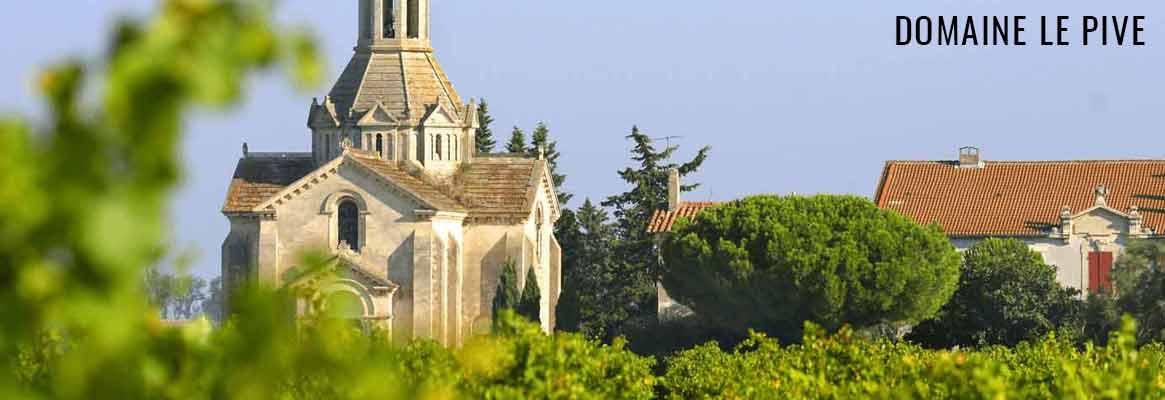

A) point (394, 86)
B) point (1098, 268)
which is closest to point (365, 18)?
point (394, 86)

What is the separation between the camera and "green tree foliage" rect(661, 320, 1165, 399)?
15.0 m

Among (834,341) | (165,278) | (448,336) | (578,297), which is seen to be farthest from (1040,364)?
(578,297)

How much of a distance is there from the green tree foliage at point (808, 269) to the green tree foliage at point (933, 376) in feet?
103

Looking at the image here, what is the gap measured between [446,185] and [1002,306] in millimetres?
18827

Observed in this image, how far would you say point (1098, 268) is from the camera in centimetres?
8488

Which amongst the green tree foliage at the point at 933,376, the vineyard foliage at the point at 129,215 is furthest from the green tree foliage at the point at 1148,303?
the vineyard foliage at the point at 129,215

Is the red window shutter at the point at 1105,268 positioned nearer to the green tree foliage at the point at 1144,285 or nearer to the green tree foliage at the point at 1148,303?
the green tree foliage at the point at 1144,285

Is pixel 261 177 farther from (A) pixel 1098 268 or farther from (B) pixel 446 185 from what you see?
(A) pixel 1098 268

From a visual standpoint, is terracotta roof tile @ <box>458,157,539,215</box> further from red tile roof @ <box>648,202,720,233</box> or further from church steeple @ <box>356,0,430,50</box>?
red tile roof @ <box>648,202,720,233</box>

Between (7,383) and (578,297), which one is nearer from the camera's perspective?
(7,383)

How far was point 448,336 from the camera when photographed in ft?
245

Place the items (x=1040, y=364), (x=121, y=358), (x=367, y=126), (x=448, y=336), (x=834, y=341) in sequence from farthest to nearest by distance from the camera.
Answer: (x=367, y=126), (x=448, y=336), (x=1040, y=364), (x=834, y=341), (x=121, y=358)

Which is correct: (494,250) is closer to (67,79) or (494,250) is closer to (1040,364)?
(1040,364)

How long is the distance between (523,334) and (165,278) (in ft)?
22.3
